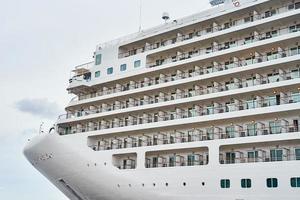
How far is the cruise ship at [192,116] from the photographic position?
799 inches

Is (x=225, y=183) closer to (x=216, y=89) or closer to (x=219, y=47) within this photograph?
(x=216, y=89)

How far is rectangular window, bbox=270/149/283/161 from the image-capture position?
20.2 metres

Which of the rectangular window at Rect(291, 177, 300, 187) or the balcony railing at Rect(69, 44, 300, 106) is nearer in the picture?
the rectangular window at Rect(291, 177, 300, 187)

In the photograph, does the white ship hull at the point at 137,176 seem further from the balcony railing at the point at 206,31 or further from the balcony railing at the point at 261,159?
the balcony railing at the point at 206,31

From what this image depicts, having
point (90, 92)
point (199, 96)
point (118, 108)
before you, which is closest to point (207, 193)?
point (199, 96)

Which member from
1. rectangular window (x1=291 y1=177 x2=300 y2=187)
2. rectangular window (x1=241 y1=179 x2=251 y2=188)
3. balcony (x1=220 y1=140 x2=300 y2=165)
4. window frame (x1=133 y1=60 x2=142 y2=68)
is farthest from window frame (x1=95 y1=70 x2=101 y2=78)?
rectangular window (x1=291 y1=177 x2=300 y2=187)

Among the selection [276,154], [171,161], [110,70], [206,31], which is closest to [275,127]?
[276,154]

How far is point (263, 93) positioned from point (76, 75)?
569 inches

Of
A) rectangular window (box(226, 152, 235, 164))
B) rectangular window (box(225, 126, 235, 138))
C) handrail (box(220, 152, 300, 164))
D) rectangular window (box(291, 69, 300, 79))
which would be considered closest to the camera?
handrail (box(220, 152, 300, 164))

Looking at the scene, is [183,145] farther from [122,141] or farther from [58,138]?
[58,138]

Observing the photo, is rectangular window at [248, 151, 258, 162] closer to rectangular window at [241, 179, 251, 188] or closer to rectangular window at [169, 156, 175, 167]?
→ rectangular window at [241, 179, 251, 188]

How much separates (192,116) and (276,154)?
5.01 metres

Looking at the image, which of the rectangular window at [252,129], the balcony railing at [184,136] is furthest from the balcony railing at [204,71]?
the rectangular window at [252,129]

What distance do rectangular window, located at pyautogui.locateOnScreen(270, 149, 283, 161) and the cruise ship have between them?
0.16 ft
